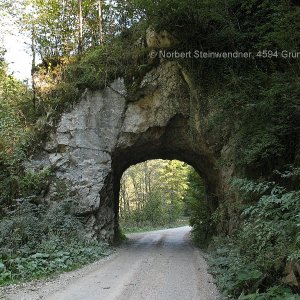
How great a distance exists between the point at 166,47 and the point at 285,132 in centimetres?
663

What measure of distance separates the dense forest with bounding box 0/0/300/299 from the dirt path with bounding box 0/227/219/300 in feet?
1.95

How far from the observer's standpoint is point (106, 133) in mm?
13875

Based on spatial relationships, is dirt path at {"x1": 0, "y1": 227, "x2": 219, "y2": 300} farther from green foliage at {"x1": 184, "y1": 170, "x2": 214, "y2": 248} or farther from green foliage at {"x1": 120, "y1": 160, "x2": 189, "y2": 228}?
green foliage at {"x1": 120, "y1": 160, "x2": 189, "y2": 228}

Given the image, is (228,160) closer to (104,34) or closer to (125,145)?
(125,145)

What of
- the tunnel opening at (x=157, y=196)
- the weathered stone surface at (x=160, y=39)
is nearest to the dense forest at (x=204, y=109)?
the weathered stone surface at (x=160, y=39)

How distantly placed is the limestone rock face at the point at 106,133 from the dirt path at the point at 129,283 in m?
3.80

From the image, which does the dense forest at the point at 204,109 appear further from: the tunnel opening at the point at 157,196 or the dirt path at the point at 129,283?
the tunnel opening at the point at 157,196

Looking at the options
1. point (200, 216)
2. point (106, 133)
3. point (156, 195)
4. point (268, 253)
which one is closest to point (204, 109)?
point (106, 133)

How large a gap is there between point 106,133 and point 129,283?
24.7ft

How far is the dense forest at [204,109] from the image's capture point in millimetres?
6141

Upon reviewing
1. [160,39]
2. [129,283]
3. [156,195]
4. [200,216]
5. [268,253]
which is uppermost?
[160,39]

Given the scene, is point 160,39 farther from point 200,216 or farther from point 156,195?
point 156,195

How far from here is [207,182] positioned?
16.4m

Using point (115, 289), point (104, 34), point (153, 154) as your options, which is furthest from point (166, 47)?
point (115, 289)
